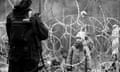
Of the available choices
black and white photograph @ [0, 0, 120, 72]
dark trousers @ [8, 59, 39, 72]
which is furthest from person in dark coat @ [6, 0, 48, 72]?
black and white photograph @ [0, 0, 120, 72]

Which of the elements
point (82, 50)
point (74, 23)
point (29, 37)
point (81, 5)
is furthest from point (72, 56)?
point (29, 37)

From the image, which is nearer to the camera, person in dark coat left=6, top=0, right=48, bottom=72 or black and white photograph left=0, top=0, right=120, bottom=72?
person in dark coat left=6, top=0, right=48, bottom=72

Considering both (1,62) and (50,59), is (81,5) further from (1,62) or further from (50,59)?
(1,62)

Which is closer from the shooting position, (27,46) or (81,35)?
(27,46)

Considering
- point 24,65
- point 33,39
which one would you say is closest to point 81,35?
point 33,39

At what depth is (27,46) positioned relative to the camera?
3.00 meters

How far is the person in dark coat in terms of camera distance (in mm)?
2967

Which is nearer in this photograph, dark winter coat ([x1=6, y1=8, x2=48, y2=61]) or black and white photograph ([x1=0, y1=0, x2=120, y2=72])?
dark winter coat ([x1=6, y1=8, x2=48, y2=61])

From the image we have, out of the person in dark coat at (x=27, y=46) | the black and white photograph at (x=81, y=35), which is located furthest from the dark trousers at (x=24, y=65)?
the black and white photograph at (x=81, y=35)

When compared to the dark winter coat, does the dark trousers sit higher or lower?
lower

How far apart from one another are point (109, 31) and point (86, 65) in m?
0.65

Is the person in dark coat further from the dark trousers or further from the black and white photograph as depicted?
the black and white photograph

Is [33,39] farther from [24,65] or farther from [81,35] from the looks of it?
[81,35]

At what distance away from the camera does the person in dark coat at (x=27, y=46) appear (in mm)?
2967
